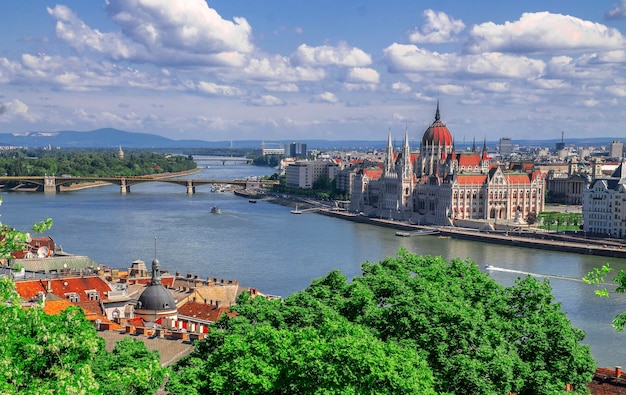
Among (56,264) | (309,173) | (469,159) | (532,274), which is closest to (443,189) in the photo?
(469,159)

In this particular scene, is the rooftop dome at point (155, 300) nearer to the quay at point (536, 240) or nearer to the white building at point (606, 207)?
the quay at point (536, 240)

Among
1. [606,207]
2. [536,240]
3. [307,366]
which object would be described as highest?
[307,366]

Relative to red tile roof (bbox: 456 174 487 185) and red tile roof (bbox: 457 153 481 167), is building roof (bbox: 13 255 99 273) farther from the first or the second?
red tile roof (bbox: 457 153 481 167)

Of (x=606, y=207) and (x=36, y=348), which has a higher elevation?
(x=36, y=348)

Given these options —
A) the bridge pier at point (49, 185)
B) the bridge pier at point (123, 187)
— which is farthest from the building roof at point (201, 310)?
the bridge pier at point (49, 185)

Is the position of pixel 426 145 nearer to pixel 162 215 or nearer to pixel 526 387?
pixel 162 215

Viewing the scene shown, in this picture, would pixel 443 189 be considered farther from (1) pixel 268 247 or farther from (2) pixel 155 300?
(2) pixel 155 300

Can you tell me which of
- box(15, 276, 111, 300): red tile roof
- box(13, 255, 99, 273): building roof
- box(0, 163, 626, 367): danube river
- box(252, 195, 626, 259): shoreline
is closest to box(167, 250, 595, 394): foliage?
box(0, 163, 626, 367): danube river
